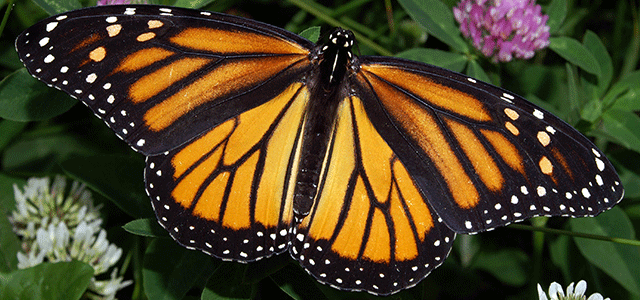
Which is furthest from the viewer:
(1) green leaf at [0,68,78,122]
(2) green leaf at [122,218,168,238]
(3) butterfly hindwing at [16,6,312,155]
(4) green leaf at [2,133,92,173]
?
(4) green leaf at [2,133,92,173]

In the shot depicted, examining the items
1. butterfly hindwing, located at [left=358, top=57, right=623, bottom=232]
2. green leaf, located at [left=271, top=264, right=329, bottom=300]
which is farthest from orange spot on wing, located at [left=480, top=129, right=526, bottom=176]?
green leaf, located at [left=271, top=264, right=329, bottom=300]

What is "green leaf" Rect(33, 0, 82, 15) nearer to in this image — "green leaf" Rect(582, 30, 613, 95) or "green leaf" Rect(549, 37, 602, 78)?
"green leaf" Rect(549, 37, 602, 78)

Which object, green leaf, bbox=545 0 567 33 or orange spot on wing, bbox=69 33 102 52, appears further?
green leaf, bbox=545 0 567 33

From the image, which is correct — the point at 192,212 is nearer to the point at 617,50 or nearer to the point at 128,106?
the point at 128,106

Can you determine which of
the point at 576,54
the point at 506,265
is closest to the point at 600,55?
the point at 576,54

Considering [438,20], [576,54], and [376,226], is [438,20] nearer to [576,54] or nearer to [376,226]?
[576,54]
